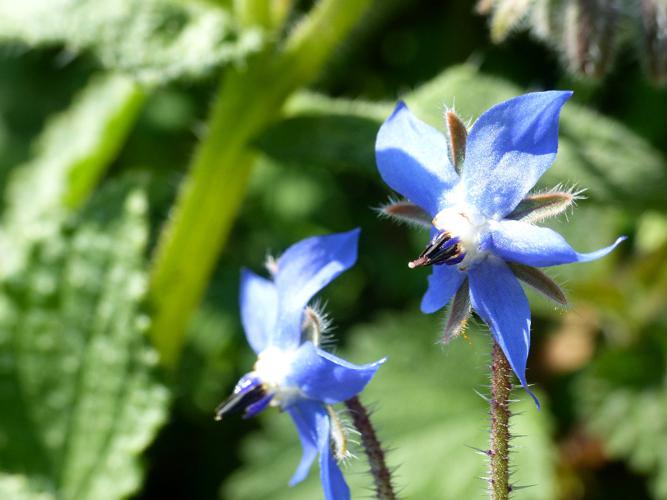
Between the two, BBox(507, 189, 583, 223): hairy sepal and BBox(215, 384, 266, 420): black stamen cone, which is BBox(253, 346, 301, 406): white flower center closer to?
BBox(215, 384, 266, 420): black stamen cone

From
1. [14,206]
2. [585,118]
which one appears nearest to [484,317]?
[585,118]

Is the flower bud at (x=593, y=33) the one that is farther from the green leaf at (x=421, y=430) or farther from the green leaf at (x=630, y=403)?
the green leaf at (x=630, y=403)

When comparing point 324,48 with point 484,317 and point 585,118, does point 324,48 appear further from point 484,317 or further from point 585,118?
point 484,317

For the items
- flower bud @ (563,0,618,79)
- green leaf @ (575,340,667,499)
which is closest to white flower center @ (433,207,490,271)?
flower bud @ (563,0,618,79)

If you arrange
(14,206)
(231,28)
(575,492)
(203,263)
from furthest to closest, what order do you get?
(14,206) → (575,492) → (203,263) → (231,28)

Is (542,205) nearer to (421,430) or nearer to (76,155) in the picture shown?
(421,430)

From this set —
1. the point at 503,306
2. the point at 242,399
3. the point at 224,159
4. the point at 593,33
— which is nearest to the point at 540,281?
the point at 503,306
